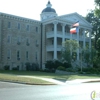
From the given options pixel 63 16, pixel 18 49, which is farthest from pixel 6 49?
pixel 63 16

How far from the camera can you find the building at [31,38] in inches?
1921

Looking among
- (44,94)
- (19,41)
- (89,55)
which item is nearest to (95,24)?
(89,55)

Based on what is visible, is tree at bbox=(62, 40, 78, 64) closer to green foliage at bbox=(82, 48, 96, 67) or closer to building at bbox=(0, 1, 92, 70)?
green foliage at bbox=(82, 48, 96, 67)

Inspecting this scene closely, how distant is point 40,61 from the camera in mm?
54969

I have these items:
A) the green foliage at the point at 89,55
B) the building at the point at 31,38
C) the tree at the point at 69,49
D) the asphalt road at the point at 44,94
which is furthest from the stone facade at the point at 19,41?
the asphalt road at the point at 44,94

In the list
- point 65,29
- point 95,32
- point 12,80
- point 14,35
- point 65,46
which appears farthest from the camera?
point 95,32

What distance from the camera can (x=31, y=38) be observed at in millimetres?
53344

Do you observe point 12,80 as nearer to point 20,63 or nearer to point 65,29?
point 20,63

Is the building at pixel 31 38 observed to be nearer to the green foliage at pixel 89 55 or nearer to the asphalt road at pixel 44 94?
the green foliage at pixel 89 55

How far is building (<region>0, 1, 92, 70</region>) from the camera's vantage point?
160 feet

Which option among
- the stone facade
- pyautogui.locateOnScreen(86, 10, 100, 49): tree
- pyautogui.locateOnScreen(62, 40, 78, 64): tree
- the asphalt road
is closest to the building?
the stone facade

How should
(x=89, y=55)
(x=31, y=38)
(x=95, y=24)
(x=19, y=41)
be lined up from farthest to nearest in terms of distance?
(x=95, y=24), (x=31, y=38), (x=19, y=41), (x=89, y=55)

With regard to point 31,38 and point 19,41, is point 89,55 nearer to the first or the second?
point 31,38

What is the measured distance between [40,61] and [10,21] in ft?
38.1
